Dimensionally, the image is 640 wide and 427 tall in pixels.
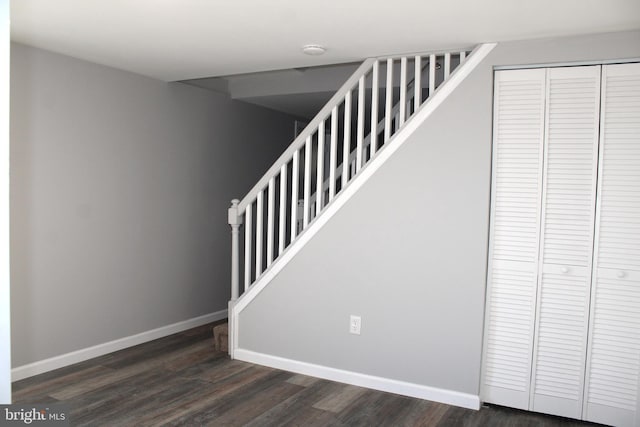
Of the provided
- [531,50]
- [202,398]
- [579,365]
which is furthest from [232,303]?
[531,50]

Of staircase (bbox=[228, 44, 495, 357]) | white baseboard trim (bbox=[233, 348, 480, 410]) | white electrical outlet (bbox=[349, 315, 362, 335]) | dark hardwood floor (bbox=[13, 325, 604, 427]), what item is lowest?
dark hardwood floor (bbox=[13, 325, 604, 427])

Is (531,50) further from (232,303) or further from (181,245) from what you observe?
(181,245)

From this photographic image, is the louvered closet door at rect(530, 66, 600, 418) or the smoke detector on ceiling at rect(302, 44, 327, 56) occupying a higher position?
the smoke detector on ceiling at rect(302, 44, 327, 56)

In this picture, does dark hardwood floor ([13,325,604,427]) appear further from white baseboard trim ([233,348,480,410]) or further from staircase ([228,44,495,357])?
staircase ([228,44,495,357])

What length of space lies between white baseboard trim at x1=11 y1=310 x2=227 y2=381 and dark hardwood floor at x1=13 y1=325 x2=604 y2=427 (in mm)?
61

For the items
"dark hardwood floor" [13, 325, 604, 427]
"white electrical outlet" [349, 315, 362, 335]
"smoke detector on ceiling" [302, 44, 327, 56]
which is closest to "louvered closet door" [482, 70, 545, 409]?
"dark hardwood floor" [13, 325, 604, 427]

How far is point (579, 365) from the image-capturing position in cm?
288

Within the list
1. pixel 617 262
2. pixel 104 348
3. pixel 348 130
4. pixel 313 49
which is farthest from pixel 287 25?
pixel 104 348

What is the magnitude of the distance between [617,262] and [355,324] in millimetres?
1583

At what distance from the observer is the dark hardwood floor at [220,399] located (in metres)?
2.85

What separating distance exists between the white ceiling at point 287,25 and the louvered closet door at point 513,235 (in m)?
0.37

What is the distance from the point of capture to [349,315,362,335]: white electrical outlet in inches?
134

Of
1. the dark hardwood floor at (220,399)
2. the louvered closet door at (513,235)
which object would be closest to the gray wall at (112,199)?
the dark hardwood floor at (220,399)

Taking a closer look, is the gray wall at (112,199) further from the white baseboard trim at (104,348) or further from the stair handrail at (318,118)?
the stair handrail at (318,118)
